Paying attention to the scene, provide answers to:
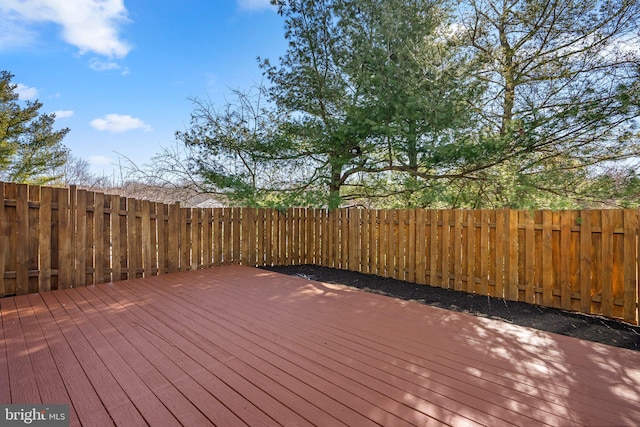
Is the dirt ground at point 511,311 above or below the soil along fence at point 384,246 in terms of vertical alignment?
below

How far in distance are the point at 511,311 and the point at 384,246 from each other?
91.0 inches

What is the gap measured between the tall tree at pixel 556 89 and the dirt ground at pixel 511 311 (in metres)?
1.68

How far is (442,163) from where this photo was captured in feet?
17.7

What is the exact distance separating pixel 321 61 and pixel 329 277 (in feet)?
15.3

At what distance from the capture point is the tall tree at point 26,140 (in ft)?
40.0

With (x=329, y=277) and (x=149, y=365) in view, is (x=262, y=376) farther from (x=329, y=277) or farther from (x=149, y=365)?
(x=329, y=277)

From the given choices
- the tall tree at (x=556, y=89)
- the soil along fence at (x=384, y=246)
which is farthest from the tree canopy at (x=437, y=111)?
the soil along fence at (x=384, y=246)

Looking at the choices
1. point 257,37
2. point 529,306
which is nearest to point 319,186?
point 257,37

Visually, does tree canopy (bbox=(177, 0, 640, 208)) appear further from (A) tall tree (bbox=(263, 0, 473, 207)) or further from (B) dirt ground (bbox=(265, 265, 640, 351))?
(B) dirt ground (bbox=(265, 265, 640, 351))

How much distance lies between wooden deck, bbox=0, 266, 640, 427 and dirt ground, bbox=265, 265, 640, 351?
0.39 meters

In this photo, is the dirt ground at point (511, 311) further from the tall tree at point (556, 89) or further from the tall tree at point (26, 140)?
the tall tree at point (26, 140)

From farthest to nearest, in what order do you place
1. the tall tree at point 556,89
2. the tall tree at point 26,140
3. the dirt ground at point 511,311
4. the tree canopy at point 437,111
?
the tall tree at point 26,140, the tree canopy at point 437,111, the tall tree at point 556,89, the dirt ground at point 511,311

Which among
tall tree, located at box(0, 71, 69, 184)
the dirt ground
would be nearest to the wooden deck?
the dirt ground

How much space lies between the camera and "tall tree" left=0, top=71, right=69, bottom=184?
12.2 m
